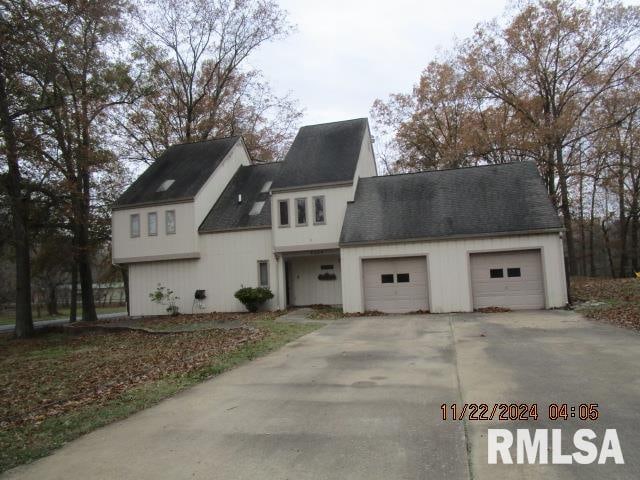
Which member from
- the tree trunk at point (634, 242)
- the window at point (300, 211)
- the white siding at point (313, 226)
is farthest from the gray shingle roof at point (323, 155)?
the tree trunk at point (634, 242)

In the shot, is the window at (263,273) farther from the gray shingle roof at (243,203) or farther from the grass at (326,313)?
the grass at (326,313)

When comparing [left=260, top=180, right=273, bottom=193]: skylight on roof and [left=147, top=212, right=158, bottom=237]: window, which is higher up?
[left=260, top=180, right=273, bottom=193]: skylight on roof

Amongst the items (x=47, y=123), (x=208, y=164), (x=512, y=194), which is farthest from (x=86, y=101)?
Answer: (x=512, y=194)

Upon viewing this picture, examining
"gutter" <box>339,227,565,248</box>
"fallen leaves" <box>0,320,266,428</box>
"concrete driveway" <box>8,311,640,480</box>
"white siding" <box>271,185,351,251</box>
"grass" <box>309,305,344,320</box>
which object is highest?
"white siding" <box>271,185,351,251</box>

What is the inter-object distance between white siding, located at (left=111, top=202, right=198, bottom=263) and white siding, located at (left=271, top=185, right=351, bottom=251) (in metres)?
4.40

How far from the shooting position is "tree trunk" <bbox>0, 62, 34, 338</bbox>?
662 inches

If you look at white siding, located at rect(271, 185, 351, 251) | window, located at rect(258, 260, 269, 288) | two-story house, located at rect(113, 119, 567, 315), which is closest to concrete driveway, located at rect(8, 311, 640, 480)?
two-story house, located at rect(113, 119, 567, 315)

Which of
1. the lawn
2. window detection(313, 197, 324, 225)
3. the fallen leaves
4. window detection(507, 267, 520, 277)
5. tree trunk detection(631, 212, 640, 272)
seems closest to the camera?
the lawn

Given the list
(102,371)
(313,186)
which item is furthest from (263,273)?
(102,371)

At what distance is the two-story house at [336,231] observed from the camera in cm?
1664

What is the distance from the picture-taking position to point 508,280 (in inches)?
655

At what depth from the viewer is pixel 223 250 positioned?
70.8ft

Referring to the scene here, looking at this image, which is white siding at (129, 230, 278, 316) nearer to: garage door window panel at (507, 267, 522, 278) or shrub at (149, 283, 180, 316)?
shrub at (149, 283, 180, 316)

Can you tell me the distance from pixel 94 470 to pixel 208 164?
20.6m
